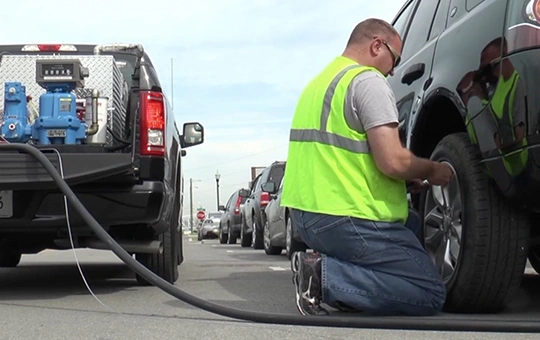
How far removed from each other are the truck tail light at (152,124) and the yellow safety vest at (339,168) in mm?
1234

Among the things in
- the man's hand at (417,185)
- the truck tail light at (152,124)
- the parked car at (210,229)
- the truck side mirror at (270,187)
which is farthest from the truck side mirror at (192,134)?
the parked car at (210,229)

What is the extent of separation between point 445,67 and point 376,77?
0.51m

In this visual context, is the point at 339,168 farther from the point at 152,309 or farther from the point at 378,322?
the point at 152,309

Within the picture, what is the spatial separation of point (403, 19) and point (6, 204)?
3.00 meters

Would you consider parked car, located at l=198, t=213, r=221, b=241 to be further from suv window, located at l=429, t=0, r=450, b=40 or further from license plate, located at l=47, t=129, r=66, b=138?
suv window, located at l=429, t=0, r=450, b=40

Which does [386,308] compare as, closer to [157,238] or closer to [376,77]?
[376,77]

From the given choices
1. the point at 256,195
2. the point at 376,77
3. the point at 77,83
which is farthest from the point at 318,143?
the point at 256,195

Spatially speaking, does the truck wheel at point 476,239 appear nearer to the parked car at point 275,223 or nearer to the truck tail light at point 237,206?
the parked car at point 275,223

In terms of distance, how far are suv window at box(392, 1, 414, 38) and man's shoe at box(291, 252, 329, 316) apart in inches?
91.9

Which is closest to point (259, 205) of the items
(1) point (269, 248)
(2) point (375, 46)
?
(1) point (269, 248)

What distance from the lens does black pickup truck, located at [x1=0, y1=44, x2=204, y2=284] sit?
14.9 feet

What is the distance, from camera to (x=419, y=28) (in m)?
5.12

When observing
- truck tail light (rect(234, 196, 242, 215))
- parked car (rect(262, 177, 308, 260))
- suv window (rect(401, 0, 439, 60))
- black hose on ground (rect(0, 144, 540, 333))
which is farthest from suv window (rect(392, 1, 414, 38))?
truck tail light (rect(234, 196, 242, 215))

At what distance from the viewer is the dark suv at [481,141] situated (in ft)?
10.9
